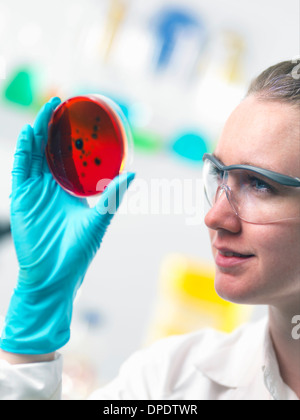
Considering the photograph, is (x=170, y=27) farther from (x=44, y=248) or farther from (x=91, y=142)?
(x=44, y=248)

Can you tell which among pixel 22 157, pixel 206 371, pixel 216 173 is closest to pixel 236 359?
pixel 206 371

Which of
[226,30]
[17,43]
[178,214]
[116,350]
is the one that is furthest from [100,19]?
[116,350]

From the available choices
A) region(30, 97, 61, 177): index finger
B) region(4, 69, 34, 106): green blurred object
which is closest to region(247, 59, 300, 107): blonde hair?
region(30, 97, 61, 177): index finger

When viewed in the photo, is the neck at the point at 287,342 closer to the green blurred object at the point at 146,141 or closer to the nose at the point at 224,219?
the nose at the point at 224,219

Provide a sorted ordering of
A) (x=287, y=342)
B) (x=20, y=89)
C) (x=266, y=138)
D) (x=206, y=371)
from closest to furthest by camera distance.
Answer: (x=266, y=138) → (x=287, y=342) → (x=206, y=371) → (x=20, y=89)

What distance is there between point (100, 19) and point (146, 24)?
0.61 feet

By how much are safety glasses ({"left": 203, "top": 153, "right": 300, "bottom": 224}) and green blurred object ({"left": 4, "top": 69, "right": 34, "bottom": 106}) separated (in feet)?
3.55

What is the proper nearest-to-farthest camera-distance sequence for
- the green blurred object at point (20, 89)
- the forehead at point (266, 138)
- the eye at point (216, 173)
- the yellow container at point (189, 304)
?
the forehead at point (266, 138)
the eye at point (216, 173)
the green blurred object at point (20, 89)
the yellow container at point (189, 304)

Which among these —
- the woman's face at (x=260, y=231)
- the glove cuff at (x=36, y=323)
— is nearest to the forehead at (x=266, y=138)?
the woman's face at (x=260, y=231)

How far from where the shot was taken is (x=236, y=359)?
1.37 meters

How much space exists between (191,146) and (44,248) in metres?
1.07

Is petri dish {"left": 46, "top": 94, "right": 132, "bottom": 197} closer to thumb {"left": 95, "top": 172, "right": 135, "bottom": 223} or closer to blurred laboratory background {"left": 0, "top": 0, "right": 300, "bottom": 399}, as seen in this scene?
thumb {"left": 95, "top": 172, "right": 135, "bottom": 223}

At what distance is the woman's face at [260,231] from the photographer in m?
0.94

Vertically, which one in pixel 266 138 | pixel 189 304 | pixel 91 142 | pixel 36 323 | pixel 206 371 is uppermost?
pixel 266 138
